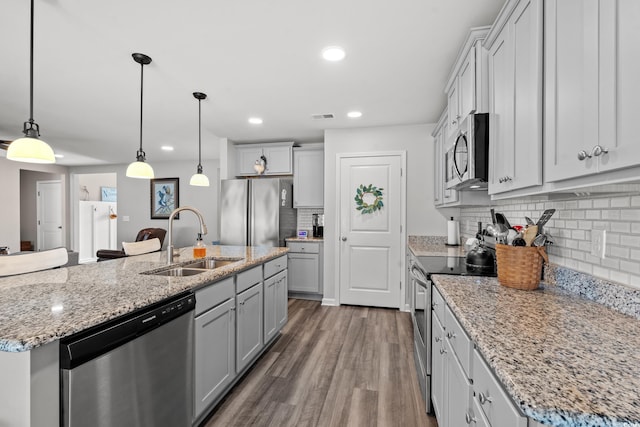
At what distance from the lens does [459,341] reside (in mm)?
1231

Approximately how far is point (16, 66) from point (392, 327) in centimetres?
418

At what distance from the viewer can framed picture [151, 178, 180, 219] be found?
6.99m

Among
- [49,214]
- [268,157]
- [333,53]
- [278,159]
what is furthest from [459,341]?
[49,214]

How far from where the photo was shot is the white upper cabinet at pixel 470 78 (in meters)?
1.79

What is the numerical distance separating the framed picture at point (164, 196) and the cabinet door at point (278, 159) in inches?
125

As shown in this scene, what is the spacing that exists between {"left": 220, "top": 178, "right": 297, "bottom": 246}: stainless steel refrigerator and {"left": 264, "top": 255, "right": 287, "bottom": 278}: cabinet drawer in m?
1.32

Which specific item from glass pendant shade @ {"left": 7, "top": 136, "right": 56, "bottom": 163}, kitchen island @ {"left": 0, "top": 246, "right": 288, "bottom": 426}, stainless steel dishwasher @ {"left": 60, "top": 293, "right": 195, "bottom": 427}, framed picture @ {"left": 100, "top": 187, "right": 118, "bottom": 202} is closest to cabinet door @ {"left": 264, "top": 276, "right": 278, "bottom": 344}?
kitchen island @ {"left": 0, "top": 246, "right": 288, "bottom": 426}

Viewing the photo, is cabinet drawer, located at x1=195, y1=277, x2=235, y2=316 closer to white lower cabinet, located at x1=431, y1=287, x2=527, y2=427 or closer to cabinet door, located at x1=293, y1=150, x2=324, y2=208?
white lower cabinet, located at x1=431, y1=287, x2=527, y2=427

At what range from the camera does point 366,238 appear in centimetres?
412

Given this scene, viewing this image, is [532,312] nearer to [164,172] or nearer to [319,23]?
[319,23]

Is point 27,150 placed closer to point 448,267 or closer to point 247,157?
point 448,267

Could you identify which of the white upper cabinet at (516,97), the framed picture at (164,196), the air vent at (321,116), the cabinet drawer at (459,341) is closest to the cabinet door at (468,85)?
the white upper cabinet at (516,97)

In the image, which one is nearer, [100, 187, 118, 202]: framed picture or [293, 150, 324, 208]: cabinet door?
[293, 150, 324, 208]: cabinet door

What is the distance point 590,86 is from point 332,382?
226 centimetres
